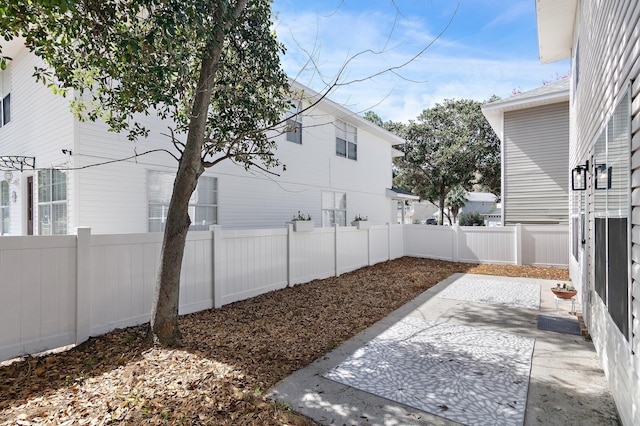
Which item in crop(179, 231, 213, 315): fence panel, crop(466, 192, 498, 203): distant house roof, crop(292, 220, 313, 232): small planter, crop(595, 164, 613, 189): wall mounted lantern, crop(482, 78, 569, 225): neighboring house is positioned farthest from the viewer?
crop(466, 192, 498, 203): distant house roof

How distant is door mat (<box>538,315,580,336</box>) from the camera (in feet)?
16.8

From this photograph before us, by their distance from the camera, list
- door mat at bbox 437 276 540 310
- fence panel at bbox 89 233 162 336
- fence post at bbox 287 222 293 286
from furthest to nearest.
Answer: fence post at bbox 287 222 293 286 → door mat at bbox 437 276 540 310 → fence panel at bbox 89 233 162 336

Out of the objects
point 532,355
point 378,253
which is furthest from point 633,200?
point 378,253

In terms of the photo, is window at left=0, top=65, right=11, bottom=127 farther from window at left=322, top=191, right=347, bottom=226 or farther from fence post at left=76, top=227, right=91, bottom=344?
window at left=322, top=191, right=347, bottom=226

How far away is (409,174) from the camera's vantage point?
26.7m

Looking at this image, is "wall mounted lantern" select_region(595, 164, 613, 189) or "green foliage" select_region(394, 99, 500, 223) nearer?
"wall mounted lantern" select_region(595, 164, 613, 189)

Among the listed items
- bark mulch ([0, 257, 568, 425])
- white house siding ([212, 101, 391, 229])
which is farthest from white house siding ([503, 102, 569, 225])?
bark mulch ([0, 257, 568, 425])

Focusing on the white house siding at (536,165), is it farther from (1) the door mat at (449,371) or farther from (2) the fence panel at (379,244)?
(1) the door mat at (449,371)

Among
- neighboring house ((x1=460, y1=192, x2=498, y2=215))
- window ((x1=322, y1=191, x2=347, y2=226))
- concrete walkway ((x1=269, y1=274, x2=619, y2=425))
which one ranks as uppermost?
neighboring house ((x1=460, y1=192, x2=498, y2=215))

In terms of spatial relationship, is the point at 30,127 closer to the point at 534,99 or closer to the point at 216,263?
the point at 216,263

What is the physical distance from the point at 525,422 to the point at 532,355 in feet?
5.47

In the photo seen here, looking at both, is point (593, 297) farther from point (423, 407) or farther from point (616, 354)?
point (423, 407)

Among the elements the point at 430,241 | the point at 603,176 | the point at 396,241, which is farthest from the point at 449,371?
the point at 430,241

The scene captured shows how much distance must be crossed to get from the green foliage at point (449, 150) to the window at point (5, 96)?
21.8m
